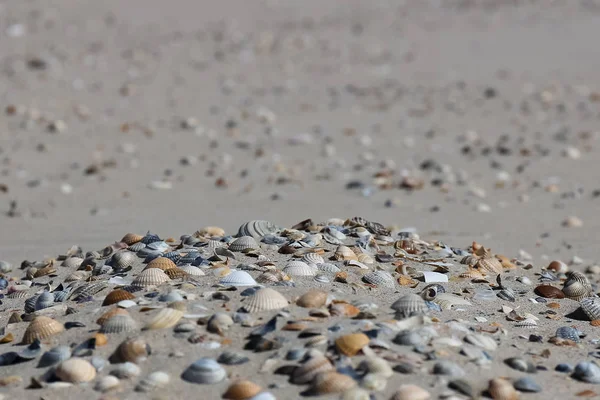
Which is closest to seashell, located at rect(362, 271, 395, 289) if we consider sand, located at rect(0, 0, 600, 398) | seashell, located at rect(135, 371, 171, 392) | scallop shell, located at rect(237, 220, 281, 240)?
sand, located at rect(0, 0, 600, 398)

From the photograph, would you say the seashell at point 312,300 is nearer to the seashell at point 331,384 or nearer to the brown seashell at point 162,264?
the seashell at point 331,384

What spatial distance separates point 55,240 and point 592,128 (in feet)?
18.8

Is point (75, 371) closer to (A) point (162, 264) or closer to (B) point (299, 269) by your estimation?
(A) point (162, 264)

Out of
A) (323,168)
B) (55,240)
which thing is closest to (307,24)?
(323,168)

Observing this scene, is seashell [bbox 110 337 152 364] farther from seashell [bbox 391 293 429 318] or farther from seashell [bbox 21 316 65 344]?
seashell [bbox 391 293 429 318]

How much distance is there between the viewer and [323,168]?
7238 mm

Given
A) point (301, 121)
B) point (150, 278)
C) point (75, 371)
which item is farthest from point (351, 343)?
point (301, 121)

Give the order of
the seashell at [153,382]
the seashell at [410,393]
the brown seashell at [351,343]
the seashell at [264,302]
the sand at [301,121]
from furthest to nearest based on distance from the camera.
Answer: the sand at [301,121]
the seashell at [264,302]
the brown seashell at [351,343]
the seashell at [153,382]
the seashell at [410,393]

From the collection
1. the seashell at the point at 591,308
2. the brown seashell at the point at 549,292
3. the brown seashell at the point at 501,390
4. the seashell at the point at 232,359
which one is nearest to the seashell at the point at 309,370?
the seashell at the point at 232,359

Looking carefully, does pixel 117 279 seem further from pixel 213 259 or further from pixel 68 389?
pixel 68 389

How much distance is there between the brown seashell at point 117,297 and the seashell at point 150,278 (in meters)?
0.13

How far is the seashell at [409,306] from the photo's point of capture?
3.19 meters

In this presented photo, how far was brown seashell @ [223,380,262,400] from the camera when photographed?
104 inches

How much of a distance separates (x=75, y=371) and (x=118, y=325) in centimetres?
29
